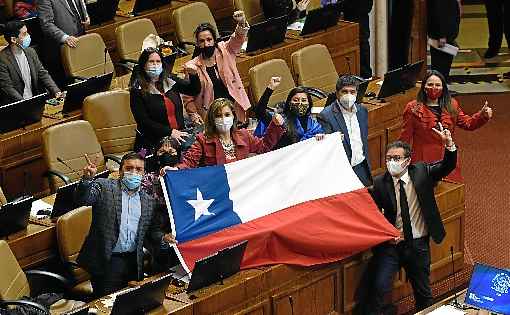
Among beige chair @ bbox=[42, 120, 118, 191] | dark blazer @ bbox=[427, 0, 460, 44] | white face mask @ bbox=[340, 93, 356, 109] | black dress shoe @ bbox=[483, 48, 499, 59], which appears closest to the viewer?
beige chair @ bbox=[42, 120, 118, 191]

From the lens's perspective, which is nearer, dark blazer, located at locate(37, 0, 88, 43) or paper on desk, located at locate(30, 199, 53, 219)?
paper on desk, located at locate(30, 199, 53, 219)

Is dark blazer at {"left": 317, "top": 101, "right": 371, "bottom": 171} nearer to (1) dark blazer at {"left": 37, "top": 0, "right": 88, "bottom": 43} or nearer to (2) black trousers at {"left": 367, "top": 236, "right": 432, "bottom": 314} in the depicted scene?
(2) black trousers at {"left": 367, "top": 236, "right": 432, "bottom": 314}

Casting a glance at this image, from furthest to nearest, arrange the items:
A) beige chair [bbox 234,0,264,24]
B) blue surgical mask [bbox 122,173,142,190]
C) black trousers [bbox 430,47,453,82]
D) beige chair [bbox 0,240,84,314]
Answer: black trousers [bbox 430,47,453,82] → beige chair [bbox 234,0,264,24] → blue surgical mask [bbox 122,173,142,190] → beige chair [bbox 0,240,84,314]

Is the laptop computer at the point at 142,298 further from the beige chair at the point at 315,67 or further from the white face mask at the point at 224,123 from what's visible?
the beige chair at the point at 315,67

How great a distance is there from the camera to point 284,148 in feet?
28.9

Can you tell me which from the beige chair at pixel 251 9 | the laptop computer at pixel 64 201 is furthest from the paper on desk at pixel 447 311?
the beige chair at pixel 251 9

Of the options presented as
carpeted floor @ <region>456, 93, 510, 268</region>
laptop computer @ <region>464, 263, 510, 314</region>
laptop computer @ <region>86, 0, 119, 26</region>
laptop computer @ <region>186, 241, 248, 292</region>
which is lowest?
carpeted floor @ <region>456, 93, 510, 268</region>

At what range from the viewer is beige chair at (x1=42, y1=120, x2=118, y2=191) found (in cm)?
923

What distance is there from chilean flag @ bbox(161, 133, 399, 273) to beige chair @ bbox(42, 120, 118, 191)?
100 centimetres

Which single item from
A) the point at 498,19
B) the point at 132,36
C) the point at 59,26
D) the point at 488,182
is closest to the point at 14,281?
the point at 59,26

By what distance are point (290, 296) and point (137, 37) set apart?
140 inches

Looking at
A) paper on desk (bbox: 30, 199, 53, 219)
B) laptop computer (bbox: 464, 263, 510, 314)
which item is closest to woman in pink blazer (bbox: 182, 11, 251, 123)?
paper on desk (bbox: 30, 199, 53, 219)

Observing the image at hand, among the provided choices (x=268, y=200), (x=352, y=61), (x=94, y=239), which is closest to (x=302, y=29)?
(x=352, y=61)

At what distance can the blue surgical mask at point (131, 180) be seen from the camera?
26.7ft
